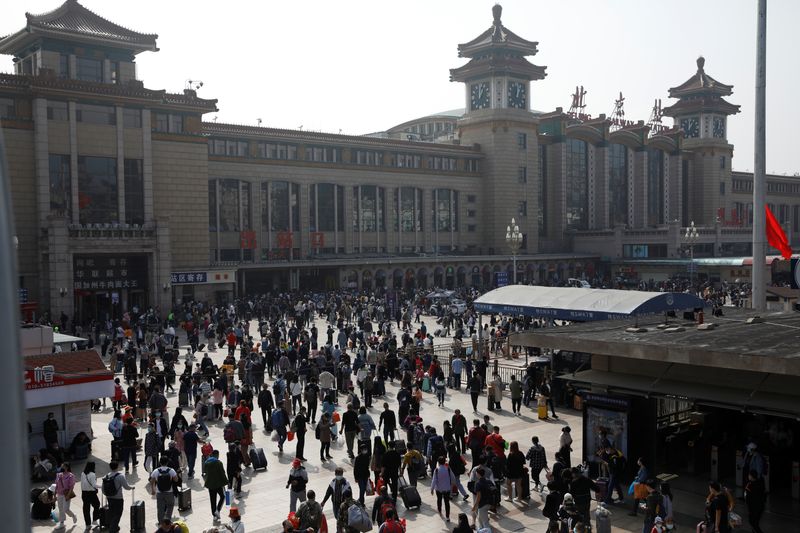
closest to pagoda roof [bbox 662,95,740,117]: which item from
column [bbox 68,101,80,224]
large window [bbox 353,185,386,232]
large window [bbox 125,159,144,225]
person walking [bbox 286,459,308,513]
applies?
large window [bbox 353,185,386,232]

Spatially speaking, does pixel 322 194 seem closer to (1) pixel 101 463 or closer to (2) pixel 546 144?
(2) pixel 546 144

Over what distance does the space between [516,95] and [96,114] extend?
5134 centimetres

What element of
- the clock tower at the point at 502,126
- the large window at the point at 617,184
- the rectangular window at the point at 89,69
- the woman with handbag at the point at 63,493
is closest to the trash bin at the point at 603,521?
the woman with handbag at the point at 63,493

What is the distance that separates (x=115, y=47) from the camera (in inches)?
2133

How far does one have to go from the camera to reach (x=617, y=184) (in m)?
101

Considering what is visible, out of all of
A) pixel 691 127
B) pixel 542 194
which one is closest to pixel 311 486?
pixel 542 194

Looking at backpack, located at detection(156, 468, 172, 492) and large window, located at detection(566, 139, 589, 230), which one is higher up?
large window, located at detection(566, 139, 589, 230)

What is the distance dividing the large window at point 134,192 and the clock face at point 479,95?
46.7 m

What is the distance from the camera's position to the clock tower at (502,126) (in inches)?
3433

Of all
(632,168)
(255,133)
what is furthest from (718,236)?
(255,133)

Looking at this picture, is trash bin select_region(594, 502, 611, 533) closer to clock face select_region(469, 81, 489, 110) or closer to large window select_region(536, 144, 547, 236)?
clock face select_region(469, 81, 489, 110)

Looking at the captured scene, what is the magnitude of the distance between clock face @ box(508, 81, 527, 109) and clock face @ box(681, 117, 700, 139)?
117ft

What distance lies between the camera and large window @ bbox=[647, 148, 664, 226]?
105 metres

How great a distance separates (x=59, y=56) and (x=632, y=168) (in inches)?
2907
